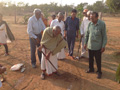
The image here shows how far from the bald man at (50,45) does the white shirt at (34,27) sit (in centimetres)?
61

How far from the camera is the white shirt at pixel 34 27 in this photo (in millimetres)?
3728

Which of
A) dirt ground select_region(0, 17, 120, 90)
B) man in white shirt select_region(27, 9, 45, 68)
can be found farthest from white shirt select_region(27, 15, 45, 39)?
dirt ground select_region(0, 17, 120, 90)

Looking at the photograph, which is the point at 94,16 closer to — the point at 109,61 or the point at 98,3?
the point at 109,61

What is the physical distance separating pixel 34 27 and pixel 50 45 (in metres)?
0.98

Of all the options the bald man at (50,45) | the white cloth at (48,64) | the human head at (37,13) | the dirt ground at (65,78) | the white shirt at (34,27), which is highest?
the human head at (37,13)

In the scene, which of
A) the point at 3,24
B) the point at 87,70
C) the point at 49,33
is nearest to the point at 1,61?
the point at 3,24

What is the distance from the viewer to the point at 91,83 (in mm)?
3410

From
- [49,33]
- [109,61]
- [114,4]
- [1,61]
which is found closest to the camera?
[49,33]

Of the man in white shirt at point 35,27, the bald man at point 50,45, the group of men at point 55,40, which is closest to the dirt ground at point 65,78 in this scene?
the group of men at point 55,40

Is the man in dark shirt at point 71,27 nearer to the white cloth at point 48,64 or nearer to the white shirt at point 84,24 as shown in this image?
the white shirt at point 84,24

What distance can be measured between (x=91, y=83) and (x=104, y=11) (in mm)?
37408

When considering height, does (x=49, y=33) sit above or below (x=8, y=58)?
above

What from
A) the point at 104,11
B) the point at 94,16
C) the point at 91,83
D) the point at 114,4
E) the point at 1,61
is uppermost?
the point at 104,11

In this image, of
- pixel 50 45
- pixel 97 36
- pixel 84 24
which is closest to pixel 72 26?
pixel 84 24
